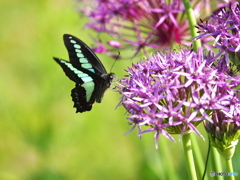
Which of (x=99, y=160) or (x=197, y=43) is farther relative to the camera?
(x=99, y=160)

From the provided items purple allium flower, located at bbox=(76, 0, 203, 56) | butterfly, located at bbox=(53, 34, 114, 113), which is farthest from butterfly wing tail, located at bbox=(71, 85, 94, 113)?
purple allium flower, located at bbox=(76, 0, 203, 56)

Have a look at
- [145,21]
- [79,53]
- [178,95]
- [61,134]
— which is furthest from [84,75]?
[61,134]

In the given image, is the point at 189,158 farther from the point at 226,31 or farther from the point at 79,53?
the point at 79,53

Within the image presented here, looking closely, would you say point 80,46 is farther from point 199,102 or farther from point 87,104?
point 199,102

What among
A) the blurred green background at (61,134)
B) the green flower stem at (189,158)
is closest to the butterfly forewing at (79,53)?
the blurred green background at (61,134)

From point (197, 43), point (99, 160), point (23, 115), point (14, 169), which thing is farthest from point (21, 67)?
point (197, 43)

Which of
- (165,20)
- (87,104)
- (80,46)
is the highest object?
(165,20)
